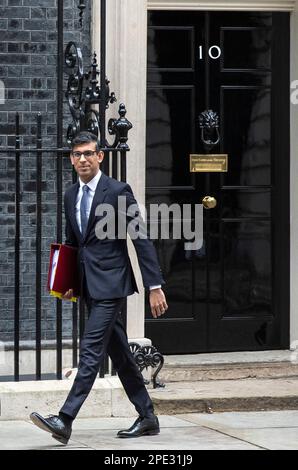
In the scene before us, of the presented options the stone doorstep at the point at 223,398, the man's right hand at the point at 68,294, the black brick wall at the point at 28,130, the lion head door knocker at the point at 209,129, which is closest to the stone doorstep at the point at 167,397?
the stone doorstep at the point at 223,398

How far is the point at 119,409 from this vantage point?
966cm

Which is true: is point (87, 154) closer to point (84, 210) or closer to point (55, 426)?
point (84, 210)

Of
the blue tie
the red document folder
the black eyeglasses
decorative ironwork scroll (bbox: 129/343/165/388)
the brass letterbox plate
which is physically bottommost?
decorative ironwork scroll (bbox: 129/343/165/388)

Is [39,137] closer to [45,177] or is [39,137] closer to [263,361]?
[45,177]

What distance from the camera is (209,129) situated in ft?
37.8

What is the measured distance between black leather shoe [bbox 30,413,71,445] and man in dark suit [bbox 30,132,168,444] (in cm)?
10

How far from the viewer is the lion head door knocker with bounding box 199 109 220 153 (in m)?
11.5

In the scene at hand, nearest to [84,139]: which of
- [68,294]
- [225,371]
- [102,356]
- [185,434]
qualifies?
[68,294]

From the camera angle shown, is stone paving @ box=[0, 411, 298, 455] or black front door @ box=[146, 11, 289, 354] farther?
black front door @ box=[146, 11, 289, 354]

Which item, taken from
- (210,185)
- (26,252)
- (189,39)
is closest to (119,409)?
(26,252)

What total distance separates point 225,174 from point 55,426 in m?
3.74

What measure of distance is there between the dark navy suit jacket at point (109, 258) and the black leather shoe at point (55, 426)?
81 centimetres

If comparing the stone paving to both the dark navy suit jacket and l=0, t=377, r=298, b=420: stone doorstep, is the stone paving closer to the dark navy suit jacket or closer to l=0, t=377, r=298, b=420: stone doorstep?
l=0, t=377, r=298, b=420: stone doorstep

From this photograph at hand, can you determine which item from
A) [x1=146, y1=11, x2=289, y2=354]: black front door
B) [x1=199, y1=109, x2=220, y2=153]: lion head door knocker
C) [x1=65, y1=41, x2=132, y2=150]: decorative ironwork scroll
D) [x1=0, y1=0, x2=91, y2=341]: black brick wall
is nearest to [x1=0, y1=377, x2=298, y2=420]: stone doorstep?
[x1=146, y1=11, x2=289, y2=354]: black front door
